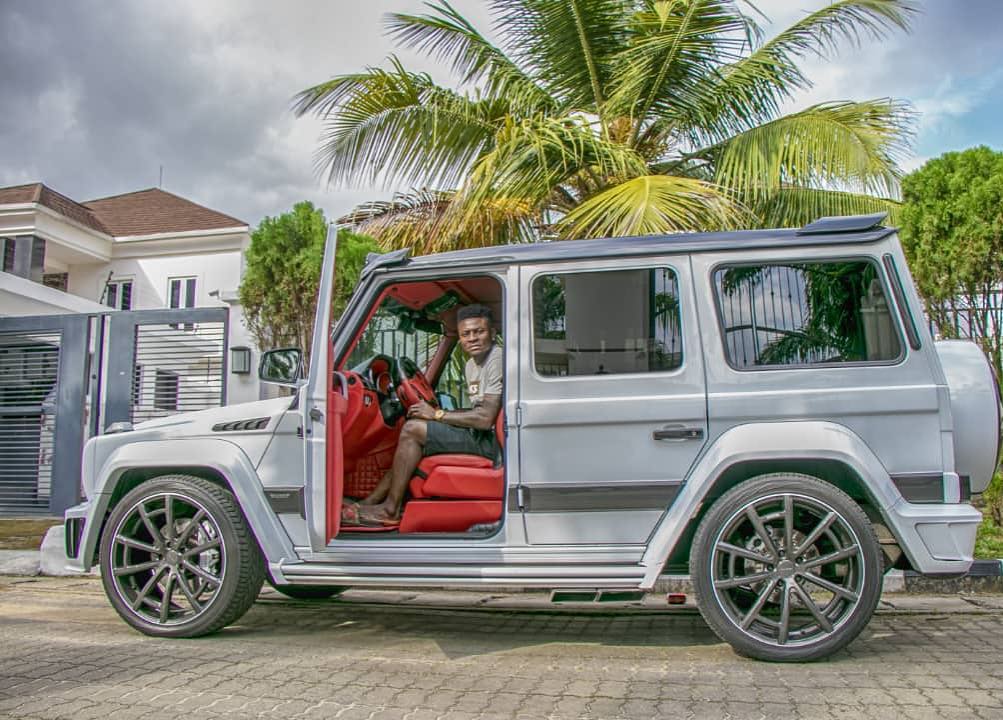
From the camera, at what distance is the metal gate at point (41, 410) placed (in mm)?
10477

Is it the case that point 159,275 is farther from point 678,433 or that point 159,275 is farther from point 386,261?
point 678,433

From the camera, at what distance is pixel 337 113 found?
10141 millimetres

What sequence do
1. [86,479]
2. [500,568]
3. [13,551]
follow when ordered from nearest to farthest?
[500,568], [86,479], [13,551]

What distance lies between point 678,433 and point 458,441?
1274mm

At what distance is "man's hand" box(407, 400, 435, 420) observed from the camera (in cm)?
464

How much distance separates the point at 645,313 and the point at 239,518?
7.79 feet

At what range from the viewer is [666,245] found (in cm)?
422

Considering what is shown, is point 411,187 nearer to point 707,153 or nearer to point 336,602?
point 707,153

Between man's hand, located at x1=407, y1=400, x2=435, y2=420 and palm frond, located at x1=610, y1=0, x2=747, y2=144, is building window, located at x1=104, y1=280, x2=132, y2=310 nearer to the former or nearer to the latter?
palm frond, located at x1=610, y1=0, x2=747, y2=144

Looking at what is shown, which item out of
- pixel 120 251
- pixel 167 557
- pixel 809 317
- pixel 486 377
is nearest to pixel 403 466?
pixel 486 377

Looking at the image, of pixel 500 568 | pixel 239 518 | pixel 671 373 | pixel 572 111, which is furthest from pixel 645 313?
pixel 572 111

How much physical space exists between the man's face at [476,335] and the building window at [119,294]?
22200 millimetres

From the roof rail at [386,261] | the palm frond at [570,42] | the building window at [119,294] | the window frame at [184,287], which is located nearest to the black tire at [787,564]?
the roof rail at [386,261]

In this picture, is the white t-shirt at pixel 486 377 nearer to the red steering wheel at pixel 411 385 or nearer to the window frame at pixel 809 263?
the red steering wheel at pixel 411 385
